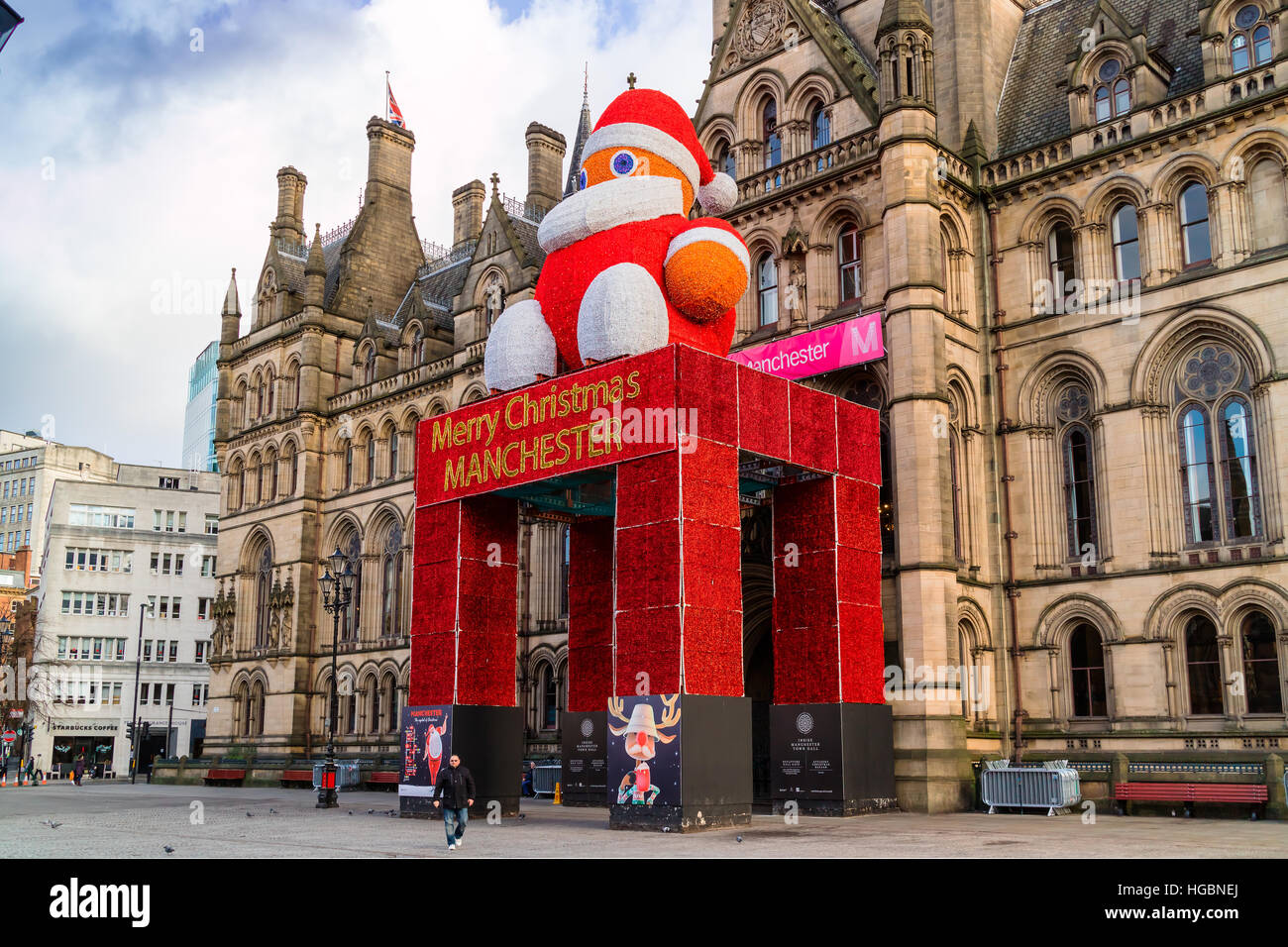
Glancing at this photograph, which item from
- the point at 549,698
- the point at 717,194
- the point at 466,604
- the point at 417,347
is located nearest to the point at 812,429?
the point at 717,194

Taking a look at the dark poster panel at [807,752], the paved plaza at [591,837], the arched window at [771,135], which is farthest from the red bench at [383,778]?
the arched window at [771,135]

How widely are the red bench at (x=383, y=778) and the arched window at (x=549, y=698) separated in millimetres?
5312

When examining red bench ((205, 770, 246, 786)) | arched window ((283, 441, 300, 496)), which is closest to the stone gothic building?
red bench ((205, 770, 246, 786))

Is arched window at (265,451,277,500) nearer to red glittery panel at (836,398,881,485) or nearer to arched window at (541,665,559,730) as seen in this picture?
arched window at (541,665,559,730)

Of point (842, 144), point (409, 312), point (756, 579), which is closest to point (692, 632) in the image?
point (756, 579)

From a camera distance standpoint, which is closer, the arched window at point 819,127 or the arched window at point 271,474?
the arched window at point 819,127

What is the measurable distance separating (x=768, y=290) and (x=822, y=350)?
136 inches

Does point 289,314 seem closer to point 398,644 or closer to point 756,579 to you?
point 398,644

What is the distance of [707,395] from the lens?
20.8 metres

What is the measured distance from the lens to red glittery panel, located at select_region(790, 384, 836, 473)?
75.2ft

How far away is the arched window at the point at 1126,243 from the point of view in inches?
1115

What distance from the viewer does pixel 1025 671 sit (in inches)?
1115

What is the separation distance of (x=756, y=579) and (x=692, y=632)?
421 inches

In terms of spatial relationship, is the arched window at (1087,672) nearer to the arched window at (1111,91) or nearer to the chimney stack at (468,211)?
the arched window at (1111,91)
